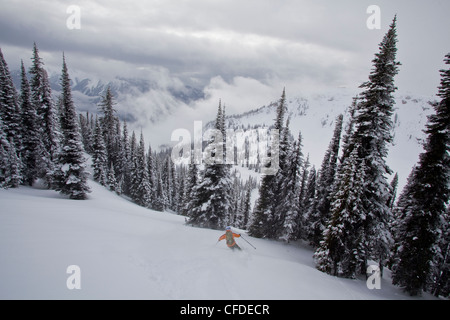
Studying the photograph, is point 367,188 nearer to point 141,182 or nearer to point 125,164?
point 141,182

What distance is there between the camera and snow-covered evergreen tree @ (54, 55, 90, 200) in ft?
87.7

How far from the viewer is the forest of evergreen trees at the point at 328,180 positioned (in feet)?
51.1

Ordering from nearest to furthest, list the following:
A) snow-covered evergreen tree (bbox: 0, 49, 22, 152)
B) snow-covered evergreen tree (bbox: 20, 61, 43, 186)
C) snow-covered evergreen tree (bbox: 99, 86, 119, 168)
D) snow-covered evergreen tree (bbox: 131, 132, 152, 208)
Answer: snow-covered evergreen tree (bbox: 0, 49, 22, 152), snow-covered evergreen tree (bbox: 20, 61, 43, 186), snow-covered evergreen tree (bbox: 131, 132, 152, 208), snow-covered evergreen tree (bbox: 99, 86, 119, 168)

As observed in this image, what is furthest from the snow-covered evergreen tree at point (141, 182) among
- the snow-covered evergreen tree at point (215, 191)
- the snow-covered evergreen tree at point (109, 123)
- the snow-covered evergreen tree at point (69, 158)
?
the snow-covered evergreen tree at point (215, 191)

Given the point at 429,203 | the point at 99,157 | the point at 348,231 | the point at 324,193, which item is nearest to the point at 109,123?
the point at 99,157

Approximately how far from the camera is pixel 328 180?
81.6ft

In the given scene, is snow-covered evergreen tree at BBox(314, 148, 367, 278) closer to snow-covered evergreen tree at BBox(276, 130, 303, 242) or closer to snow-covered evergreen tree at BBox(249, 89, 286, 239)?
snow-covered evergreen tree at BBox(276, 130, 303, 242)

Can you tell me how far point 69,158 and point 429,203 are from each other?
123 ft

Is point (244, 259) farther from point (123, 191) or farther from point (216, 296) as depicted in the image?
point (123, 191)

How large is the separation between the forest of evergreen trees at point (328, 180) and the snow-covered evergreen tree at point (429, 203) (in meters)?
0.06

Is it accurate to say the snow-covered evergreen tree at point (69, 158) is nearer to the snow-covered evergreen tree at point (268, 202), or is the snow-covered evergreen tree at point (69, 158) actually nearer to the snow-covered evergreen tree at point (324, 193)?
the snow-covered evergreen tree at point (268, 202)

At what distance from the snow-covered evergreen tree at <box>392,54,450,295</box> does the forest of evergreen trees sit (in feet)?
0.20

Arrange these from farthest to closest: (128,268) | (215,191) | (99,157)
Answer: (99,157) < (215,191) < (128,268)

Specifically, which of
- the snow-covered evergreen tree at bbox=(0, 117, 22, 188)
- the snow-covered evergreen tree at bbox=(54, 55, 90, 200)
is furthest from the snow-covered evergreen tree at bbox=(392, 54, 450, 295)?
the snow-covered evergreen tree at bbox=(0, 117, 22, 188)
